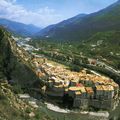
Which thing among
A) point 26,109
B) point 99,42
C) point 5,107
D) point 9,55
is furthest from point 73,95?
point 99,42

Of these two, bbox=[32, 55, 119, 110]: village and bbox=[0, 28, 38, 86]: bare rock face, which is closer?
bbox=[32, 55, 119, 110]: village

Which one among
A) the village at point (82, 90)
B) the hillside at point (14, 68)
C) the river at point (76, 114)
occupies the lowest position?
the river at point (76, 114)

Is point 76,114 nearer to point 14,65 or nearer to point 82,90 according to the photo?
point 82,90

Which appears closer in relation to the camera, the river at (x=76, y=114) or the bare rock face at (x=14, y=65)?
the river at (x=76, y=114)

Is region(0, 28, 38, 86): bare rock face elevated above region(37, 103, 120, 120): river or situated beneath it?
elevated above

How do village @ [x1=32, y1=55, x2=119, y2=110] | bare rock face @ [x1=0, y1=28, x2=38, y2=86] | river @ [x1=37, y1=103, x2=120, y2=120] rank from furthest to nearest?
bare rock face @ [x1=0, y1=28, x2=38, y2=86] < village @ [x1=32, y1=55, x2=119, y2=110] < river @ [x1=37, y1=103, x2=120, y2=120]

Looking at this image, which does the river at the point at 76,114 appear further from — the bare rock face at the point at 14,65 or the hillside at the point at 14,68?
the bare rock face at the point at 14,65

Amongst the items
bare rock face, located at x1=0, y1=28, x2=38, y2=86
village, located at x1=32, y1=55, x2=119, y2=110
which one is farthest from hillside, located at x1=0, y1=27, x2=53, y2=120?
village, located at x1=32, y1=55, x2=119, y2=110

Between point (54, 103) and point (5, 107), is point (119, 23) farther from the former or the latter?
point (5, 107)

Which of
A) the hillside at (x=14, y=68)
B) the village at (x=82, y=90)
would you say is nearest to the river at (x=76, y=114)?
the village at (x=82, y=90)

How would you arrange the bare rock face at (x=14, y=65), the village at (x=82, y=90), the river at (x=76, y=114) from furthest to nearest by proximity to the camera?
the bare rock face at (x=14, y=65) → the village at (x=82, y=90) → the river at (x=76, y=114)

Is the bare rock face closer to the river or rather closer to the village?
the village
